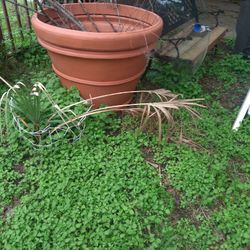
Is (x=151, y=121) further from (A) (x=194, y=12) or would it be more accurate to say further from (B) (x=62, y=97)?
(A) (x=194, y=12)

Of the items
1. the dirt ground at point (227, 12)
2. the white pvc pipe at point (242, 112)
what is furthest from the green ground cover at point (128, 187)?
the dirt ground at point (227, 12)

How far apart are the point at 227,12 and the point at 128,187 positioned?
15.9 ft

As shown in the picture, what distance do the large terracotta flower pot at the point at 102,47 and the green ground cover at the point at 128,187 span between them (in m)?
0.20

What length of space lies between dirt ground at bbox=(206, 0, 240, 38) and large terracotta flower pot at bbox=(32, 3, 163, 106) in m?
2.62

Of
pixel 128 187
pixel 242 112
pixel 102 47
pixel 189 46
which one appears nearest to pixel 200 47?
pixel 189 46

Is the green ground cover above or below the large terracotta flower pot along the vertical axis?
below

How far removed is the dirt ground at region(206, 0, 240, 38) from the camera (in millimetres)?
5272

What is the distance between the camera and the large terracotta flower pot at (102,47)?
7.52 ft

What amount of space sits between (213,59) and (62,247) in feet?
9.74

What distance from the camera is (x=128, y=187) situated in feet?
7.06

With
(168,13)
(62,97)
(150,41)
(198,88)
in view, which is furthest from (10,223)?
(168,13)

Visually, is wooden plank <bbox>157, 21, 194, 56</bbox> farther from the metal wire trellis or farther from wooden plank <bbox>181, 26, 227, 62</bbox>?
wooden plank <bbox>181, 26, 227, 62</bbox>

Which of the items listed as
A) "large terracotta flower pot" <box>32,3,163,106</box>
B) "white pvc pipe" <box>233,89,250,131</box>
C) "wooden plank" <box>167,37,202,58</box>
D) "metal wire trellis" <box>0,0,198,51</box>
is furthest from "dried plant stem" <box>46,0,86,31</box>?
"white pvc pipe" <box>233,89,250,131</box>

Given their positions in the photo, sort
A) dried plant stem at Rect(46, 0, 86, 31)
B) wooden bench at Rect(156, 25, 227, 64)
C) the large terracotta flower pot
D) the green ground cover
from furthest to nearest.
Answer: wooden bench at Rect(156, 25, 227, 64) < dried plant stem at Rect(46, 0, 86, 31) < the large terracotta flower pot < the green ground cover
